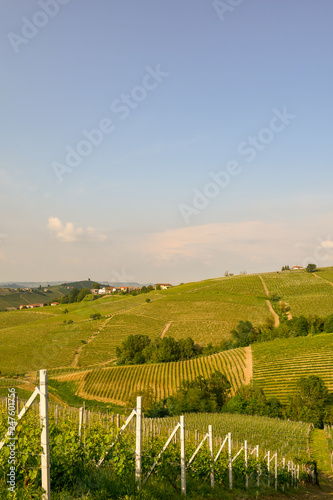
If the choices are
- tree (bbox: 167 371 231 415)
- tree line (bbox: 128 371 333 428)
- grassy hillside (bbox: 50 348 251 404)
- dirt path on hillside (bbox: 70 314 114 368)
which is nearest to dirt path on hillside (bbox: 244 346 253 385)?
grassy hillside (bbox: 50 348 251 404)

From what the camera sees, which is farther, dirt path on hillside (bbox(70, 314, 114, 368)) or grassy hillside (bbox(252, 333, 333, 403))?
dirt path on hillside (bbox(70, 314, 114, 368))

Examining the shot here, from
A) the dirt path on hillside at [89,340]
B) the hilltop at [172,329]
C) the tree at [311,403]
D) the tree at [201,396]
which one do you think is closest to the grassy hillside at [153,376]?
the hilltop at [172,329]

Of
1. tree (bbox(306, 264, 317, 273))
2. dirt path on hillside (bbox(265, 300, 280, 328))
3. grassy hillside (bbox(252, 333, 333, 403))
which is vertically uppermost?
tree (bbox(306, 264, 317, 273))

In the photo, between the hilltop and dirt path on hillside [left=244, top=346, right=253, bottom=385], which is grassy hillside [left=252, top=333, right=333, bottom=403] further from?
dirt path on hillside [left=244, top=346, right=253, bottom=385]

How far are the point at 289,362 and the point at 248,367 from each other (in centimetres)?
739

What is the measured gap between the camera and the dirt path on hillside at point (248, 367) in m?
61.7

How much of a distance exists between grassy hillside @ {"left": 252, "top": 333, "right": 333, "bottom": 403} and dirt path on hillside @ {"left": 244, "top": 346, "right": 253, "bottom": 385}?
708 millimetres

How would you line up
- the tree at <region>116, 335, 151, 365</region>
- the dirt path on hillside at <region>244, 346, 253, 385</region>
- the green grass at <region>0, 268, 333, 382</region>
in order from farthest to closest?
the green grass at <region>0, 268, 333, 382</region> < the tree at <region>116, 335, 151, 365</region> < the dirt path on hillside at <region>244, 346, 253, 385</region>

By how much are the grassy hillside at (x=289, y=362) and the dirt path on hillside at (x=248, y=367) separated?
2.32 ft

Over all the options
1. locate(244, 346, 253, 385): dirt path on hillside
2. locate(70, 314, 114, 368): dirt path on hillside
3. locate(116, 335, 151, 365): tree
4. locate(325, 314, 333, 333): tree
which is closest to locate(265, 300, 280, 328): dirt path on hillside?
locate(325, 314, 333, 333): tree

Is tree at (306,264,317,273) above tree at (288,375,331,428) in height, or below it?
above

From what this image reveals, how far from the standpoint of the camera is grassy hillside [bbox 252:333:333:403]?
57656 millimetres

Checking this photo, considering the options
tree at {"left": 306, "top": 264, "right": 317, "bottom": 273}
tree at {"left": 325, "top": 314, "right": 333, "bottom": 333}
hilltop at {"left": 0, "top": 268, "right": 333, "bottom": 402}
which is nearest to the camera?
hilltop at {"left": 0, "top": 268, "right": 333, "bottom": 402}

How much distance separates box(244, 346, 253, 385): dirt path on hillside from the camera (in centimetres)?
6166
